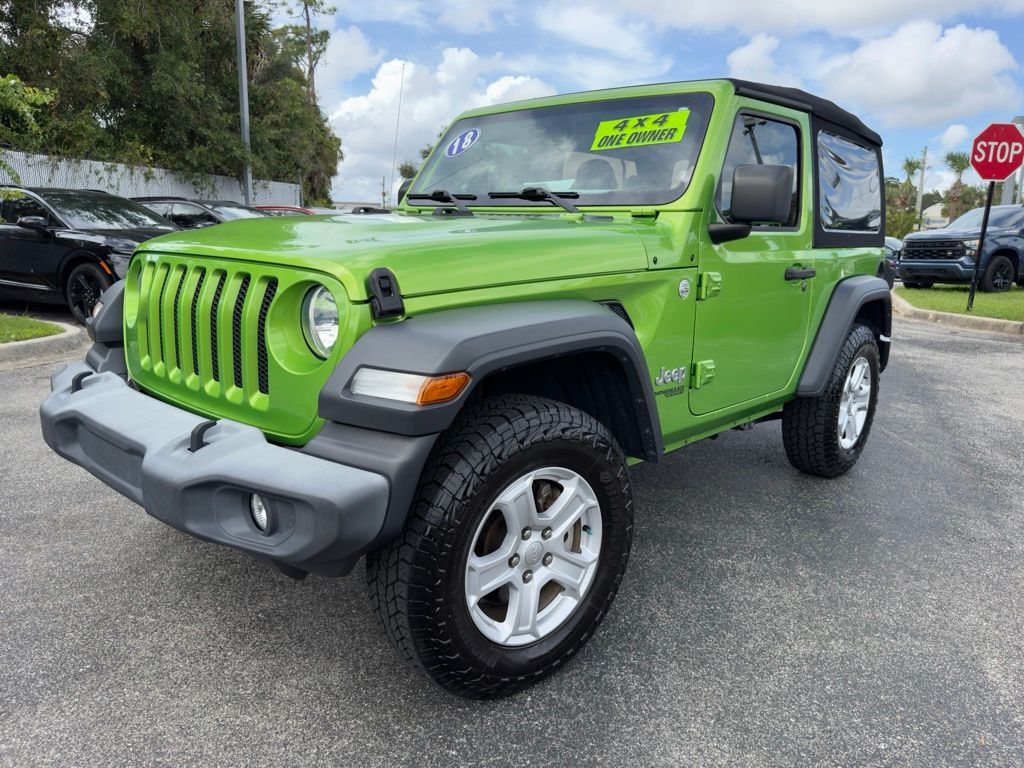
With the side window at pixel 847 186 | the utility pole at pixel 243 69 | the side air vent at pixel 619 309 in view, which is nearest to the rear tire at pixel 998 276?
the side window at pixel 847 186

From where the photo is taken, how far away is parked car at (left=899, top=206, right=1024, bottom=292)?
46.7ft

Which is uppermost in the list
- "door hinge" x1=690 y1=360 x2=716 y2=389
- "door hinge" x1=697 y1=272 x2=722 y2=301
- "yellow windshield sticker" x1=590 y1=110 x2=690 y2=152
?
"yellow windshield sticker" x1=590 y1=110 x2=690 y2=152

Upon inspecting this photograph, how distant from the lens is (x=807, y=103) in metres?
3.58

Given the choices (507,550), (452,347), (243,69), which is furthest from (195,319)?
(243,69)

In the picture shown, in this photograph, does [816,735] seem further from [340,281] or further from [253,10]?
[253,10]

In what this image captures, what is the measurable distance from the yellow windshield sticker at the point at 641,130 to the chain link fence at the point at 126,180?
13749 mm

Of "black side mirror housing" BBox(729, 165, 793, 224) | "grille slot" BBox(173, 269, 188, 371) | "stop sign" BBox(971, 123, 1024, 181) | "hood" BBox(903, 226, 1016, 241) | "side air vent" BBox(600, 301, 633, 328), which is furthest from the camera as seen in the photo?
"hood" BBox(903, 226, 1016, 241)

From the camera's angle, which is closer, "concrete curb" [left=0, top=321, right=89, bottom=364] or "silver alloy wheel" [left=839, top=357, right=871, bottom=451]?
"silver alloy wheel" [left=839, top=357, right=871, bottom=451]

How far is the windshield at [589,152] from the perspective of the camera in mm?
2990

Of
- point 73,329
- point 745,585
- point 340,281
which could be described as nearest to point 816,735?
point 745,585

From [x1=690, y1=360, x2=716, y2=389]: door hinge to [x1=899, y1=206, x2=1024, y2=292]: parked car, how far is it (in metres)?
13.5

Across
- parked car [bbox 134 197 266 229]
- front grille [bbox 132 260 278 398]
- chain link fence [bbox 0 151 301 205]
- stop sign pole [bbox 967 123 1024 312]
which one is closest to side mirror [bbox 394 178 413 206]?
front grille [bbox 132 260 278 398]

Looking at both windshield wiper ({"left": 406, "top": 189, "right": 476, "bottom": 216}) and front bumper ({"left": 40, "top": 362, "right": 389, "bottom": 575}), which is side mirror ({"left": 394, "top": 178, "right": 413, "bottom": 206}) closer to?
windshield wiper ({"left": 406, "top": 189, "right": 476, "bottom": 216})

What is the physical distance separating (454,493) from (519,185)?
1749 mm
